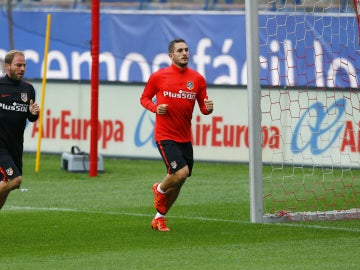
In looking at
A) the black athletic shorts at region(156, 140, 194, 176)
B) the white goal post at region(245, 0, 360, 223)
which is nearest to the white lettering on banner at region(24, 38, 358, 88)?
the white goal post at region(245, 0, 360, 223)

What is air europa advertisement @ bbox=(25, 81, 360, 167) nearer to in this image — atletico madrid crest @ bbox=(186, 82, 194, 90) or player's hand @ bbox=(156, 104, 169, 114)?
atletico madrid crest @ bbox=(186, 82, 194, 90)

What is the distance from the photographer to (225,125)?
23.3 m

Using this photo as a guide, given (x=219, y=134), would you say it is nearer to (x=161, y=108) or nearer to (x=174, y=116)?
(x=174, y=116)

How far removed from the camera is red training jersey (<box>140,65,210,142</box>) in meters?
14.2

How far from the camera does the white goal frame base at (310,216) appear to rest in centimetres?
1493

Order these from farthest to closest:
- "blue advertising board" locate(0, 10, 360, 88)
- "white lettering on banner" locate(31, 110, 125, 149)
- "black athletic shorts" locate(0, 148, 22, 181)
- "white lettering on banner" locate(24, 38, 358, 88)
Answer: "blue advertising board" locate(0, 10, 360, 88)
"white lettering on banner" locate(24, 38, 358, 88)
"white lettering on banner" locate(31, 110, 125, 149)
"black athletic shorts" locate(0, 148, 22, 181)

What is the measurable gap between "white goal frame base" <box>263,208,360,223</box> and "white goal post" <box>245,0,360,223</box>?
1837 millimetres

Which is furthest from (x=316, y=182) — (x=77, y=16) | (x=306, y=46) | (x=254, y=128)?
(x=77, y=16)

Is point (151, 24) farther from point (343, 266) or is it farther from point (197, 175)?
point (343, 266)

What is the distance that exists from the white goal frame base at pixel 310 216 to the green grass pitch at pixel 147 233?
0.38ft

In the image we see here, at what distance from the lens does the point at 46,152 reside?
80.7 feet

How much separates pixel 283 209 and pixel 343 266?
5.31 meters

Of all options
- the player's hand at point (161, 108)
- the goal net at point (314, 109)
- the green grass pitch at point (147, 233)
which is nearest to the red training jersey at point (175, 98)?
the player's hand at point (161, 108)

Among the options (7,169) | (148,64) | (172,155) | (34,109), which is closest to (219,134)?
(148,64)
